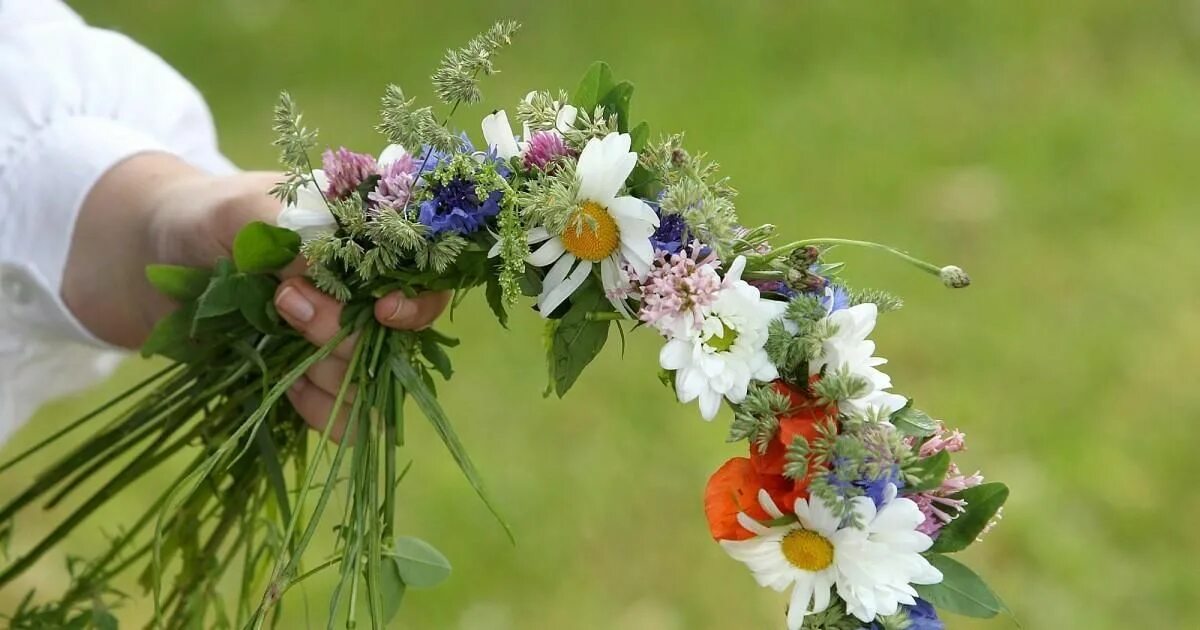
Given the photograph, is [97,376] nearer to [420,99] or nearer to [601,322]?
[601,322]

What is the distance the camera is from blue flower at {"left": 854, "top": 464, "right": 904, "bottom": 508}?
440mm

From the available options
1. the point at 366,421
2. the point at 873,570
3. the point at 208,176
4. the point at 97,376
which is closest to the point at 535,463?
the point at 97,376

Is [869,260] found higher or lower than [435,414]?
higher

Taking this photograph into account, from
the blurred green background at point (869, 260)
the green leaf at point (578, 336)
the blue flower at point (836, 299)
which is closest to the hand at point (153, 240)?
the green leaf at point (578, 336)

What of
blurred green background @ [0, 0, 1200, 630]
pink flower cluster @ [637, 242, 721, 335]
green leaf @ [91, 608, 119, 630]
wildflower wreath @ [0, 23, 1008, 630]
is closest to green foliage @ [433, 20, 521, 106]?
wildflower wreath @ [0, 23, 1008, 630]

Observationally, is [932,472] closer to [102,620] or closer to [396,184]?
[396,184]

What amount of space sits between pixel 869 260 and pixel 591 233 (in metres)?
1.24

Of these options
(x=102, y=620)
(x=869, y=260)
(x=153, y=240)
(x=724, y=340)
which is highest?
(x=869, y=260)

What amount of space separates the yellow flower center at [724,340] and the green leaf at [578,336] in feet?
0.17

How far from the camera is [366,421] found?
0.55m

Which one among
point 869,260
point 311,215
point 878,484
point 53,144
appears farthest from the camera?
point 869,260

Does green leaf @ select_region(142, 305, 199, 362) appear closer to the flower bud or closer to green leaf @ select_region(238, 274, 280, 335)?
green leaf @ select_region(238, 274, 280, 335)

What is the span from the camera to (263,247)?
58cm

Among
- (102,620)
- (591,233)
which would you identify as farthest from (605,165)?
(102,620)
